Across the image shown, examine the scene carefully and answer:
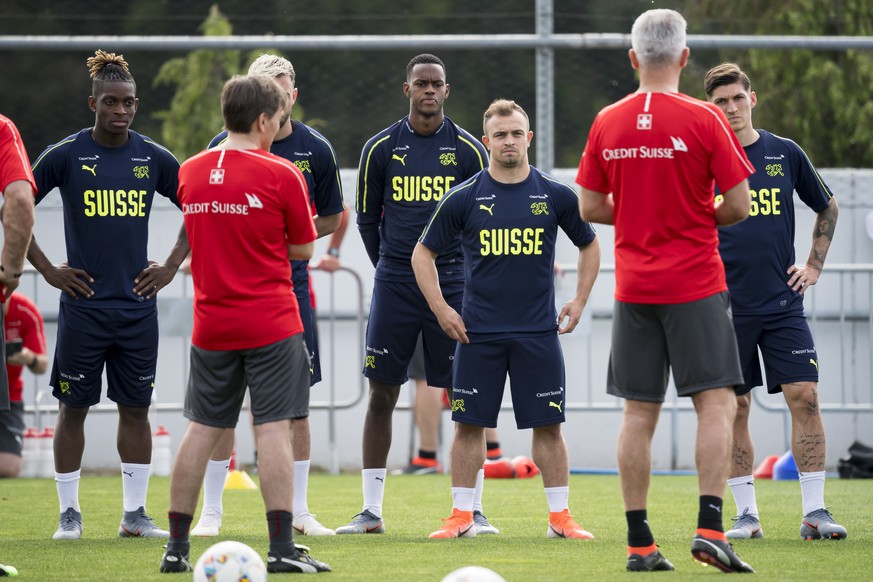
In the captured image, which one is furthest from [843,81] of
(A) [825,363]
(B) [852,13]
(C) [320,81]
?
(C) [320,81]

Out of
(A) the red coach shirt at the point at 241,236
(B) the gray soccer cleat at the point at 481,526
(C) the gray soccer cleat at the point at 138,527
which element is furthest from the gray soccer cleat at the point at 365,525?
(A) the red coach shirt at the point at 241,236

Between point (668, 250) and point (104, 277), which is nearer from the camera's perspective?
point (668, 250)

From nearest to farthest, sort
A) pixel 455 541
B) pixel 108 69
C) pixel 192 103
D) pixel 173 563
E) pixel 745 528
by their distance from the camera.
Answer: pixel 173 563 < pixel 455 541 < pixel 745 528 < pixel 108 69 < pixel 192 103

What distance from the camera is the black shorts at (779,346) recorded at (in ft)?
21.5

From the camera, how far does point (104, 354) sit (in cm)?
677

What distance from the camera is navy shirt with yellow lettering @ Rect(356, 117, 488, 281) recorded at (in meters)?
7.11

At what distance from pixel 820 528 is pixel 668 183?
2171 millimetres

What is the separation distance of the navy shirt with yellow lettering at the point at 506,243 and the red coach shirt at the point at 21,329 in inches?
193

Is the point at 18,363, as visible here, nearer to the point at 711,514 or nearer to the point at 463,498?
the point at 463,498

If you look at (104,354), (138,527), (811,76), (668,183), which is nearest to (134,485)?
(138,527)

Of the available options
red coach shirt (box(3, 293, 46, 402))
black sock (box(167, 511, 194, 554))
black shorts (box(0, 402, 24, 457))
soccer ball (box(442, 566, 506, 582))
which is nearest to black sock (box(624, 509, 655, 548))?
soccer ball (box(442, 566, 506, 582))

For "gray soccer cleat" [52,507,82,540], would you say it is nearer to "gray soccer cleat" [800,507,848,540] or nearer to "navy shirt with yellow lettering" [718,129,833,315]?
"navy shirt with yellow lettering" [718,129,833,315]

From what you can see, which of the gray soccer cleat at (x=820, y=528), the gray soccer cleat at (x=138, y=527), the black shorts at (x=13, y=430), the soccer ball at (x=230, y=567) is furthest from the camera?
the black shorts at (x=13, y=430)

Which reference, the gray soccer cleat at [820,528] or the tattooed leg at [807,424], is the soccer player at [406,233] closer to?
the tattooed leg at [807,424]
